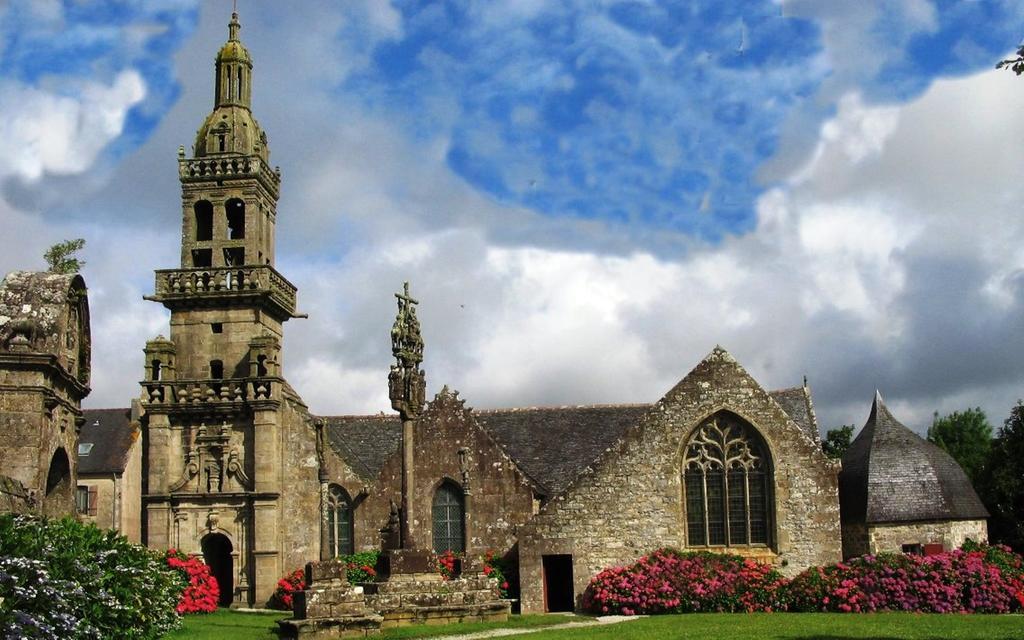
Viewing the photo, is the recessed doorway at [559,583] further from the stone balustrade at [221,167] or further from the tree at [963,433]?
the tree at [963,433]

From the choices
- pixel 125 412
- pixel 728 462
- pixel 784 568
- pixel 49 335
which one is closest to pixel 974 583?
pixel 784 568

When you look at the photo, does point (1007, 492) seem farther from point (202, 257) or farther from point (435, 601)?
point (202, 257)

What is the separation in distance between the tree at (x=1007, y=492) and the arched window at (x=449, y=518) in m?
17.1

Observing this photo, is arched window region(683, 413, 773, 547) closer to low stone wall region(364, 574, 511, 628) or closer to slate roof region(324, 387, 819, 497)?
slate roof region(324, 387, 819, 497)

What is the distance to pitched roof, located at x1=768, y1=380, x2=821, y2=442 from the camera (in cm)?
3312

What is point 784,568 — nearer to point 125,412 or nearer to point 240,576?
point 240,576

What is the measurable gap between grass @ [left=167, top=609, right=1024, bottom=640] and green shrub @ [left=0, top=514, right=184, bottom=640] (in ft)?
17.7

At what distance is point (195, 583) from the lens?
105 ft

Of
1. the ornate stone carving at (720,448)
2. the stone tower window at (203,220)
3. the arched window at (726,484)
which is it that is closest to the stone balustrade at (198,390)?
the stone tower window at (203,220)

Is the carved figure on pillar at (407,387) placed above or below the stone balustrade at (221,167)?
below

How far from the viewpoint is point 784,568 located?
26719mm

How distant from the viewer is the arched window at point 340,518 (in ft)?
115

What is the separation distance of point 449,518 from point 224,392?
27.6 feet

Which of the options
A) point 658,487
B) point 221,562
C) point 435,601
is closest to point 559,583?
point 658,487
